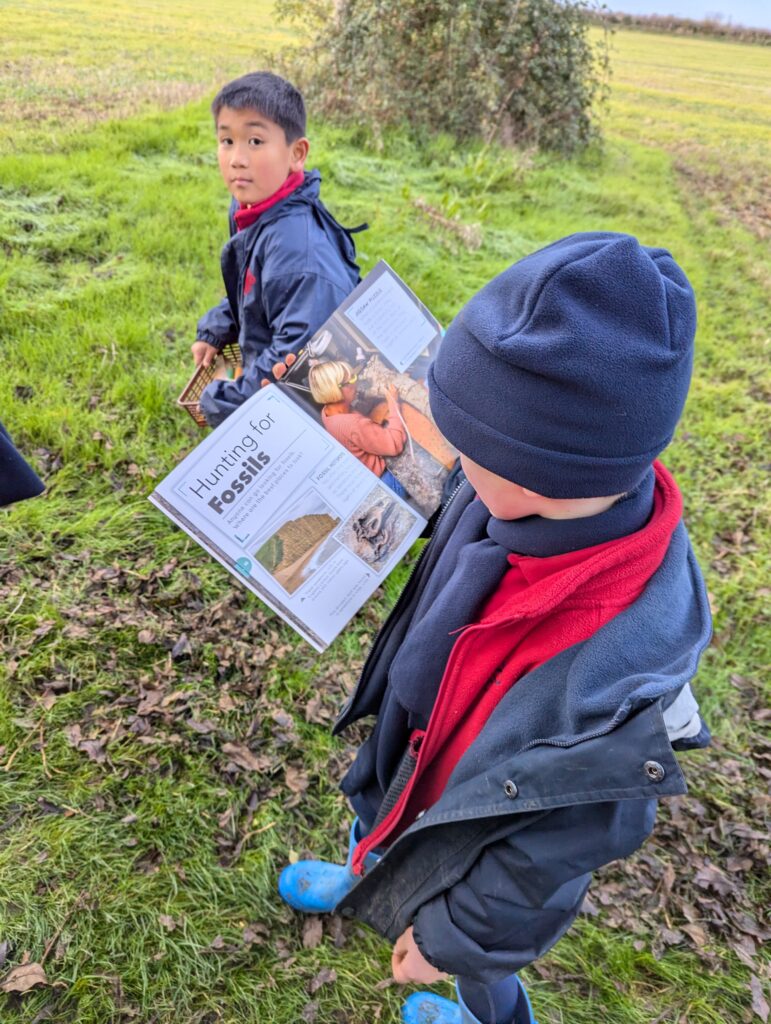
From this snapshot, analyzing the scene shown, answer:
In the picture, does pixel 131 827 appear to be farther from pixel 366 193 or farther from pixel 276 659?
pixel 366 193

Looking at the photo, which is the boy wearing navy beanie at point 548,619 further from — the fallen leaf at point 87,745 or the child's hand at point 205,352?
Answer: the child's hand at point 205,352

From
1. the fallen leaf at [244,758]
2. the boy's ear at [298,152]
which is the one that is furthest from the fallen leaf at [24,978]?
the boy's ear at [298,152]

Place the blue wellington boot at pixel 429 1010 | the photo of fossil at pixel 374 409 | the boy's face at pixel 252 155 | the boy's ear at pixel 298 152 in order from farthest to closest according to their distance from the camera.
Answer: the boy's ear at pixel 298 152, the boy's face at pixel 252 155, the blue wellington boot at pixel 429 1010, the photo of fossil at pixel 374 409

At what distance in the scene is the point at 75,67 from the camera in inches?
247

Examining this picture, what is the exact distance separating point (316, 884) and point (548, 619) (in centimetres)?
157

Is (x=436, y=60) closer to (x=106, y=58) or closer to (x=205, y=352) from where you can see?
(x=106, y=58)

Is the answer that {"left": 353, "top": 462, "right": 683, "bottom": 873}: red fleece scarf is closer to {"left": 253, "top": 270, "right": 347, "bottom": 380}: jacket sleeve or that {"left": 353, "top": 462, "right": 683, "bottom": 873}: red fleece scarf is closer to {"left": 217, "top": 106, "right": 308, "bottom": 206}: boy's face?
{"left": 253, "top": 270, "right": 347, "bottom": 380}: jacket sleeve

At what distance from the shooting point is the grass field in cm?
217

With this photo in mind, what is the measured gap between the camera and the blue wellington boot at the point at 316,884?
224 centimetres

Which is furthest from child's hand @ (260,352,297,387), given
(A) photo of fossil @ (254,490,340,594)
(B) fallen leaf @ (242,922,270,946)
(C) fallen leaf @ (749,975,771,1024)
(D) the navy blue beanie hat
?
(C) fallen leaf @ (749,975,771,1024)

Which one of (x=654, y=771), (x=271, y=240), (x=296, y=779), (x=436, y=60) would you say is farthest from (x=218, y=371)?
(x=436, y=60)

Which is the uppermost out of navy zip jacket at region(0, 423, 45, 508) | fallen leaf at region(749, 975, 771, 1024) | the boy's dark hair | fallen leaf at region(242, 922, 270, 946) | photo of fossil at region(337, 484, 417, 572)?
the boy's dark hair

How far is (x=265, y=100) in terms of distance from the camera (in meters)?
2.53

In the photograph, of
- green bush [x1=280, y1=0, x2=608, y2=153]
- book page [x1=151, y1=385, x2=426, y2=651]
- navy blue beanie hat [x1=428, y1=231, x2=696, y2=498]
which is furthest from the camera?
green bush [x1=280, y1=0, x2=608, y2=153]
